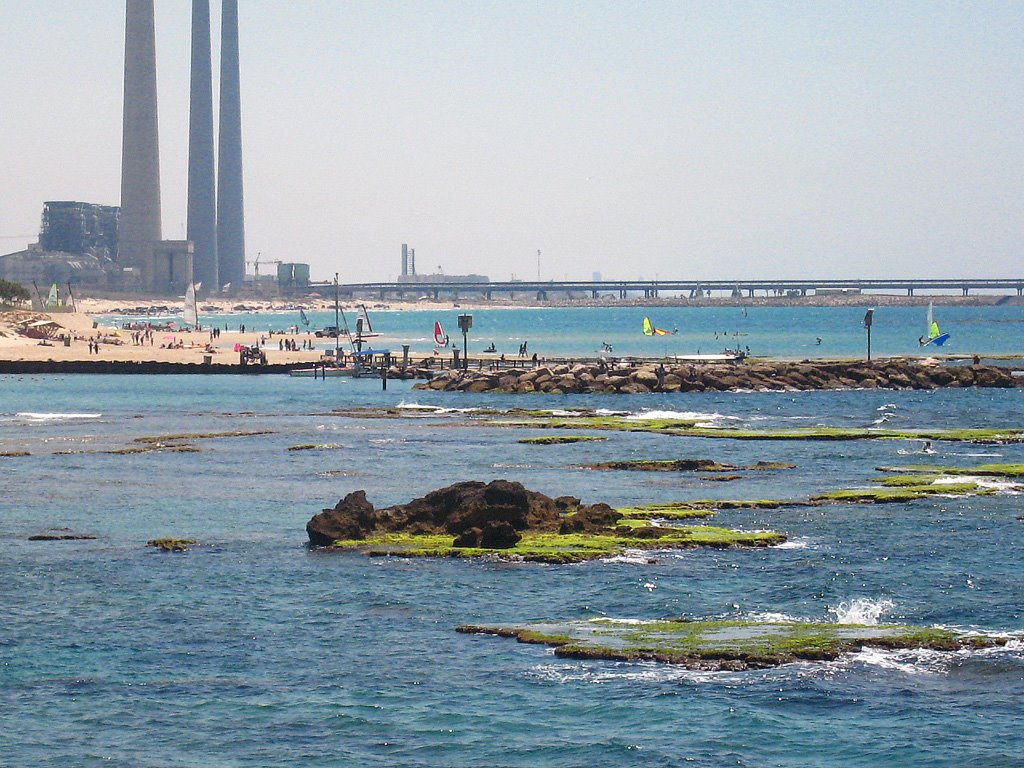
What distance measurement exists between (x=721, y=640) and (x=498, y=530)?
35.1 ft

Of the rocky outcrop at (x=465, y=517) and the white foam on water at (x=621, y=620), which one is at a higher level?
the rocky outcrop at (x=465, y=517)

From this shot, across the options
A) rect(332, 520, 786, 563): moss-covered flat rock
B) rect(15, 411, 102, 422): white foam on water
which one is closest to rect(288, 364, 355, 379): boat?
rect(15, 411, 102, 422): white foam on water

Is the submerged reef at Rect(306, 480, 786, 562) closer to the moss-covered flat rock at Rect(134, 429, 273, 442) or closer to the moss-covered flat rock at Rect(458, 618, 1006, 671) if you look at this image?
the moss-covered flat rock at Rect(458, 618, 1006, 671)

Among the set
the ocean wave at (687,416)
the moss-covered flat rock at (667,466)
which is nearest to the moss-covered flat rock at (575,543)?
the moss-covered flat rock at (667,466)

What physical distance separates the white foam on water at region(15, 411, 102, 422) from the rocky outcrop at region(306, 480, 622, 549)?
4346 cm

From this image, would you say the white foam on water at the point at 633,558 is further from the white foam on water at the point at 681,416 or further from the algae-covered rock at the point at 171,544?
the white foam on water at the point at 681,416

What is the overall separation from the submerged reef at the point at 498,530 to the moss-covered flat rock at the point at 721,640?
22.8 ft

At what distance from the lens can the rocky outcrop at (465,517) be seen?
37.5m

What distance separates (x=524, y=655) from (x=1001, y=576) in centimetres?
1266

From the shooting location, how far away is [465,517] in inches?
1507

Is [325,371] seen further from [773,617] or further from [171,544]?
[773,617]

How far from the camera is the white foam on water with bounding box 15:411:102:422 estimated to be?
78.6m

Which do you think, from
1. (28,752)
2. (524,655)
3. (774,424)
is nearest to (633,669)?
(524,655)

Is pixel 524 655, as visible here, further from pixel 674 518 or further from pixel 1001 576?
pixel 674 518
